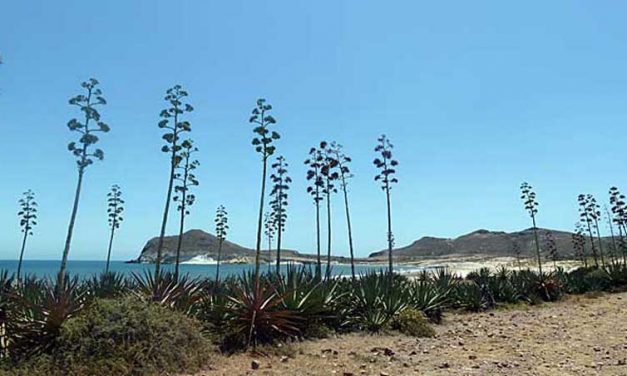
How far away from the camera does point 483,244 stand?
160 metres

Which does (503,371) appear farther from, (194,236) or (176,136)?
(194,236)

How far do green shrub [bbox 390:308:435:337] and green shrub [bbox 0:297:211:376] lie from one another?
5516 mm

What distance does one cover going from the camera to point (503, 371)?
26.4 ft

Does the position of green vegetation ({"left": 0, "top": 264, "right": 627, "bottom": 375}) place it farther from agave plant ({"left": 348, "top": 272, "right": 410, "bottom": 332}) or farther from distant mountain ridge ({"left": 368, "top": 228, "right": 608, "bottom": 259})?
distant mountain ridge ({"left": 368, "top": 228, "right": 608, "bottom": 259})

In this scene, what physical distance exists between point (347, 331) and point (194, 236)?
184m

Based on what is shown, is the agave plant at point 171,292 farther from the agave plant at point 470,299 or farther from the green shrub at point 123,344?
the agave plant at point 470,299

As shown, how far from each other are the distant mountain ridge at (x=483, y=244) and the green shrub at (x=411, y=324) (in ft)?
392

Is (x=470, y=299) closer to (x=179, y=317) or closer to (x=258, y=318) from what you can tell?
(x=258, y=318)

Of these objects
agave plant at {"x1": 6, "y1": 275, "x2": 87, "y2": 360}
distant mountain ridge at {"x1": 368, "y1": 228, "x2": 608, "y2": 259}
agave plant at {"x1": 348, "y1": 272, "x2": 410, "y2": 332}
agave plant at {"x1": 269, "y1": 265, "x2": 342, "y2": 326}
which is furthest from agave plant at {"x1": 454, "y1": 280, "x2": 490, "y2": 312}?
distant mountain ridge at {"x1": 368, "y1": 228, "x2": 608, "y2": 259}

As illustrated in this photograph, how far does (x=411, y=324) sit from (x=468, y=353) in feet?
8.51

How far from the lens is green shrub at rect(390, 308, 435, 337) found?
11828mm

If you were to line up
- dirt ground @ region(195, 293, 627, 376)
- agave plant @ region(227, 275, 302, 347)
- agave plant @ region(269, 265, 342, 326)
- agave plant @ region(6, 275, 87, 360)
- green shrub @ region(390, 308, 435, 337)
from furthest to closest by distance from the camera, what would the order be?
green shrub @ region(390, 308, 435, 337) < agave plant @ region(269, 265, 342, 326) < agave plant @ region(227, 275, 302, 347) < dirt ground @ region(195, 293, 627, 376) < agave plant @ region(6, 275, 87, 360)

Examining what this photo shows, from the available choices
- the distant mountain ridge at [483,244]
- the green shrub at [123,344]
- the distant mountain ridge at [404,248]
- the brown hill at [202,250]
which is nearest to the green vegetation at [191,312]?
the green shrub at [123,344]

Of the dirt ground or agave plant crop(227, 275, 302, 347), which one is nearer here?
the dirt ground
